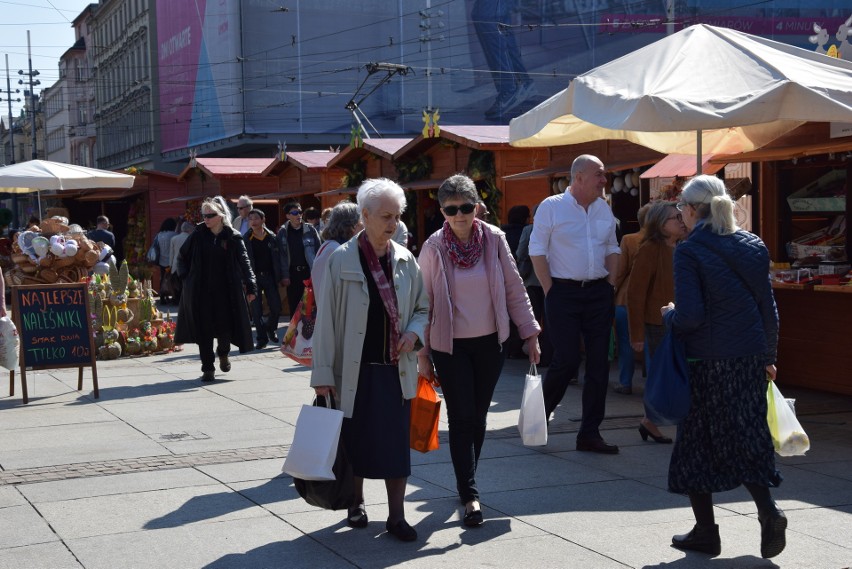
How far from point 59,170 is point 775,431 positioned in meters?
13.1

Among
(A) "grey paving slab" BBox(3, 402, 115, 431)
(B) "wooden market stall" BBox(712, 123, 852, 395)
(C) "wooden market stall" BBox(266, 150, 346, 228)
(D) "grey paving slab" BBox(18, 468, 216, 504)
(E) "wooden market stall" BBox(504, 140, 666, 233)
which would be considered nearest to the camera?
(D) "grey paving slab" BBox(18, 468, 216, 504)

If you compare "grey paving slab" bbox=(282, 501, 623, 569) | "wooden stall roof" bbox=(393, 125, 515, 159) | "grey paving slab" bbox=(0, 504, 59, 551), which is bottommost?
"grey paving slab" bbox=(282, 501, 623, 569)

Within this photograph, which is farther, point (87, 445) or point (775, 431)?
point (87, 445)

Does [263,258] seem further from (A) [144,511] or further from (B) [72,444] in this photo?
(A) [144,511]

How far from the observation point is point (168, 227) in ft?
76.6

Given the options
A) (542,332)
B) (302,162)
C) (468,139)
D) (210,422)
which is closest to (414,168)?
(468,139)

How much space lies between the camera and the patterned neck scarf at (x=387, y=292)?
5.43 metres

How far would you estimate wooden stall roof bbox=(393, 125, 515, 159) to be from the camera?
1574cm

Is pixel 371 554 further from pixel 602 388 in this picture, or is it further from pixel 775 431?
pixel 602 388

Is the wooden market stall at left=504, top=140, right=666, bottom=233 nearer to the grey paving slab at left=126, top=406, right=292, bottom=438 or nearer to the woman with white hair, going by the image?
the grey paving slab at left=126, top=406, right=292, bottom=438

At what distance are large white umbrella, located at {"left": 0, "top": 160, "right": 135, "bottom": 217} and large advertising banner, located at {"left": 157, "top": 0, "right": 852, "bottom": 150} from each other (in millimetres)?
36457

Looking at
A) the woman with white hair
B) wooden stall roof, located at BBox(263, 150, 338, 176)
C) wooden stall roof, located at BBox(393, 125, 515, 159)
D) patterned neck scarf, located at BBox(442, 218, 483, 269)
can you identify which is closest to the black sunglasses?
patterned neck scarf, located at BBox(442, 218, 483, 269)

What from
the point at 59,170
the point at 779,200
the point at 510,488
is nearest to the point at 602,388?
the point at 510,488

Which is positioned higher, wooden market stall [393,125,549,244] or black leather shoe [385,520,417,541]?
wooden market stall [393,125,549,244]
